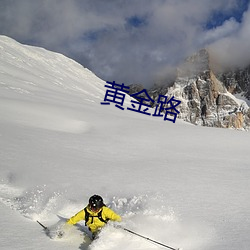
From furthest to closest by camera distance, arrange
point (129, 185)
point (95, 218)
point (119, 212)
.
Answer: point (129, 185)
point (119, 212)
point (95, 218)

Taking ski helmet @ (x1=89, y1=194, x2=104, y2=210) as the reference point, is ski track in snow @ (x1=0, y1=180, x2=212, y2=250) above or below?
below

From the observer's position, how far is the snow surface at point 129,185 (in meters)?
5.47

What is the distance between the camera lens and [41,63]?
224 feet

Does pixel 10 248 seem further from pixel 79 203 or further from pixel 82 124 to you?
pixel 82 124

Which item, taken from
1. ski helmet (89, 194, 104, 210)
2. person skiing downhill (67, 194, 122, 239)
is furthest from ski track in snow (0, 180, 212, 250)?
ski helmet (89, 194, 104, 210)

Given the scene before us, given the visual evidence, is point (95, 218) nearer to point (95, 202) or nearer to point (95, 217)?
point (95, 217)

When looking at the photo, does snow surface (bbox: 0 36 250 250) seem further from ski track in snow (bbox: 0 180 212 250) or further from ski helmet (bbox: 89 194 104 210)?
ski helmet (bbox: 89 194 104 210)

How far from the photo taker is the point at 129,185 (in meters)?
7.98

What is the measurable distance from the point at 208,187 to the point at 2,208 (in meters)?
4.88

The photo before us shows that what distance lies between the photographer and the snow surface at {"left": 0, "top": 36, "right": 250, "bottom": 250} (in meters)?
5.47

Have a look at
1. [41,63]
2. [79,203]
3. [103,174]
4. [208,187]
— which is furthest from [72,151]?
[41,63]

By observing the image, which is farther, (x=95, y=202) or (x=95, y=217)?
(x=95, y=217)

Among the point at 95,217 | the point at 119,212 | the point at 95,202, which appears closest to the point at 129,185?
the point at 119,212

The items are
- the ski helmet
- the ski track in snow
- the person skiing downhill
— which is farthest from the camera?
the person skiing downhill
